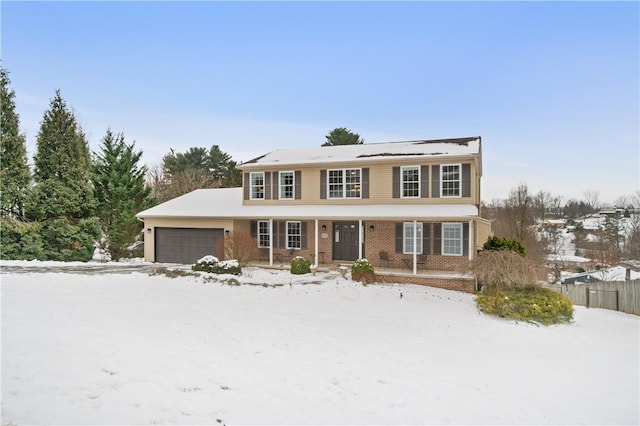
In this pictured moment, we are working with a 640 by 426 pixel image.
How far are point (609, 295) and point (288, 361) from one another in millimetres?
16858

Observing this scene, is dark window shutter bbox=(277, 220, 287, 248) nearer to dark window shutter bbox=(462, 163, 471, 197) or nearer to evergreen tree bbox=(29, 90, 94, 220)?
dark window shutter bbox=(462, 163, 471, 197)

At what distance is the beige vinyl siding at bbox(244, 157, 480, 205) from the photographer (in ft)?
53.3

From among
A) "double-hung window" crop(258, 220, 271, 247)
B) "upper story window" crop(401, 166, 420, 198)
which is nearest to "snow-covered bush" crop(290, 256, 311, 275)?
"double-hung window" crop(258, 220, 271, 247)

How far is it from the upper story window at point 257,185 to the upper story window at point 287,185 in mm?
1250

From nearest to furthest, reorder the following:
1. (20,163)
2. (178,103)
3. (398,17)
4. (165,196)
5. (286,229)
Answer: (398,17), (20,163), (286,229), (178,103), (165,196)

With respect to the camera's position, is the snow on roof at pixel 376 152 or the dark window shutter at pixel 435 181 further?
the snow on roof at pixel 376 152

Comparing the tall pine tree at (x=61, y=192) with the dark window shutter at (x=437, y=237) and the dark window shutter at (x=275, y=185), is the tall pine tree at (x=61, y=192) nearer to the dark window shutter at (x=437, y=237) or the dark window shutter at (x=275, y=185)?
the dark window shutter at (x=275, y=185)

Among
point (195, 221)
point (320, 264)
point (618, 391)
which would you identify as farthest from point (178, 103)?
point (618, 391)

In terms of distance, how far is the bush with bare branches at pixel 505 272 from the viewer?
1213 cm

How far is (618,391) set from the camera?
6781mm

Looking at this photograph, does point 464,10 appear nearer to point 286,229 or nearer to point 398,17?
point 398,17

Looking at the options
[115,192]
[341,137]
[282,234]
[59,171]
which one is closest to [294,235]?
[282,234]

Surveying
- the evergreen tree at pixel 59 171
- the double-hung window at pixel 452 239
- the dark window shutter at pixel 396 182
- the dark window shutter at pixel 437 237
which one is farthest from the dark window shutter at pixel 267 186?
the evergreen tree at pixel 59 171

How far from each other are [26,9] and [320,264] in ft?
49.3
